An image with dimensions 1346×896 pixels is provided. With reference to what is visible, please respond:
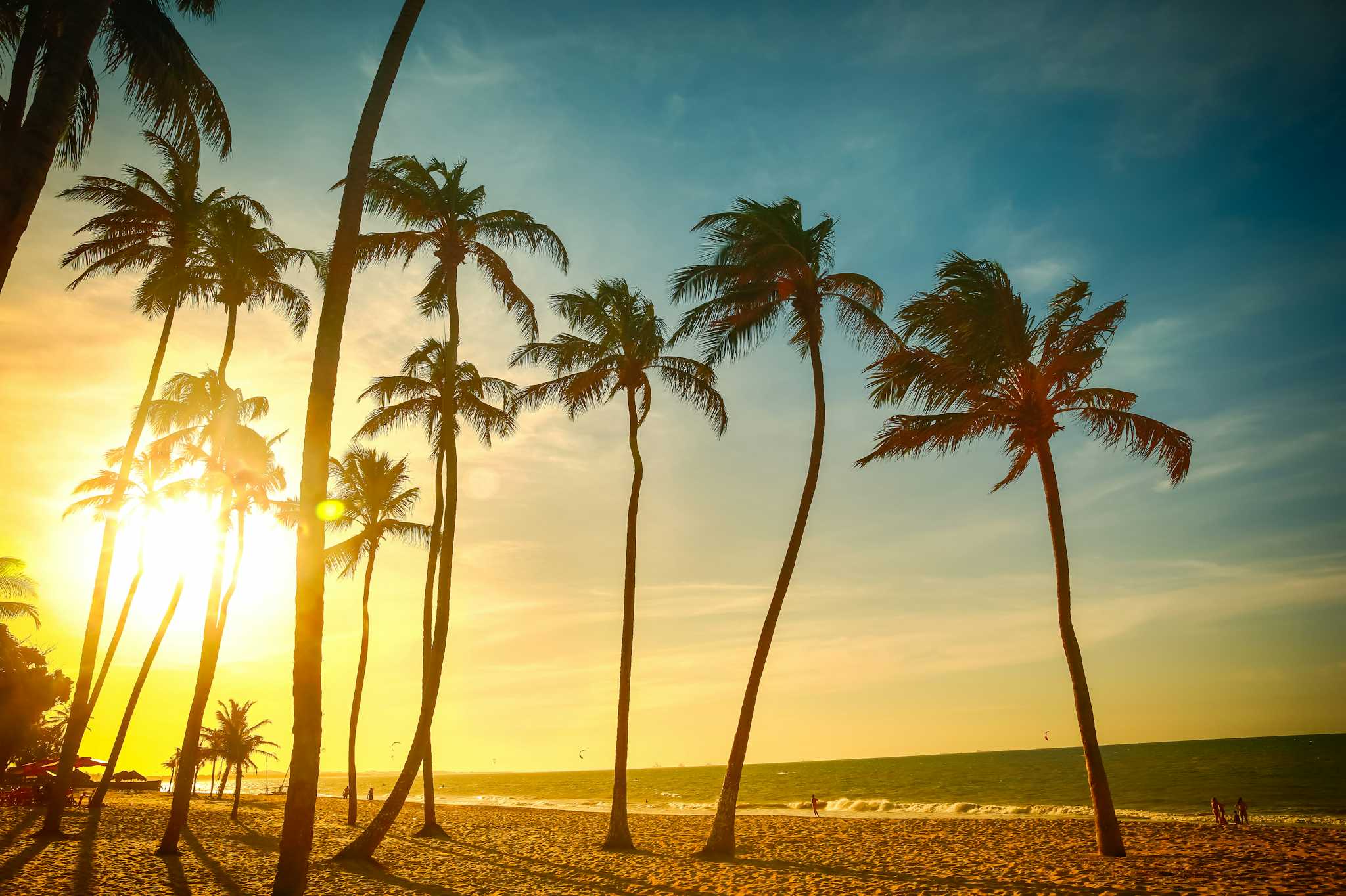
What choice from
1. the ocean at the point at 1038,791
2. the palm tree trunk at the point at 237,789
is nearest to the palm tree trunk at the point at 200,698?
the palm tree trunk at the point at 237,789

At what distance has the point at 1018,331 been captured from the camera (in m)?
15.2

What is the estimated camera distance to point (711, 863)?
15.2 m

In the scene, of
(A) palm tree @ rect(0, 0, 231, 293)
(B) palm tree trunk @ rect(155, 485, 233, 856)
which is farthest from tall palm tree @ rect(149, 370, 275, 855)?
(A) palm tree @ rect(0, 0, 231, 293)

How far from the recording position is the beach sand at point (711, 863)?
11.7m

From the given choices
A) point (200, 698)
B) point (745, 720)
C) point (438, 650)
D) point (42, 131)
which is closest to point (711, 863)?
point (745, 720)

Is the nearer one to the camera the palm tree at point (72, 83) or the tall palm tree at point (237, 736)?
the palm tree at point (72, 83)

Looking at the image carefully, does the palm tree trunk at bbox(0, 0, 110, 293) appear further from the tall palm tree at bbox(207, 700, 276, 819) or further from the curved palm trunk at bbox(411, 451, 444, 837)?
the tall palm tree at bbox(207, 700, 276, 819)

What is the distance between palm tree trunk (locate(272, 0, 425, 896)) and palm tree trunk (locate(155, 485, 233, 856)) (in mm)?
8732

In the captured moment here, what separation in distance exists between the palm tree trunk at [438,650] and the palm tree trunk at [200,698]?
3.43 m

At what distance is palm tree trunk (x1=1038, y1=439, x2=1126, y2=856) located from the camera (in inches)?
540

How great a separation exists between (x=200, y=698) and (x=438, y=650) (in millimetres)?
4969

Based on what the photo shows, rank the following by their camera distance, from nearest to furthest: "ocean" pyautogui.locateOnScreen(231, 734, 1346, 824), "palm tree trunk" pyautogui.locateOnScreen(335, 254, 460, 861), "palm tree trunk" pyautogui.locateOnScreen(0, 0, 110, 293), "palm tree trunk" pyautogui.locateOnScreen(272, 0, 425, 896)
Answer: "palm tree trunk" pyautogui.locateOnScreen(0, 0, 110, 293)
"palm tree trunk" pyautogui.locateOnScreen(272, 0, 425, 896)
"palm tree trunk" pyautogui.locateOnScreen(335, 254, 460, 861)
"ocean" pyautogui.locateOnScreen(231, 734, 1346, 824)

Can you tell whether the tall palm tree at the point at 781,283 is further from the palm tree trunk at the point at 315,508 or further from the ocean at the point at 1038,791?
the ocean at the point at 1038,791

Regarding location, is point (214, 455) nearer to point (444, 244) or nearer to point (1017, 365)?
point (444, 244)
